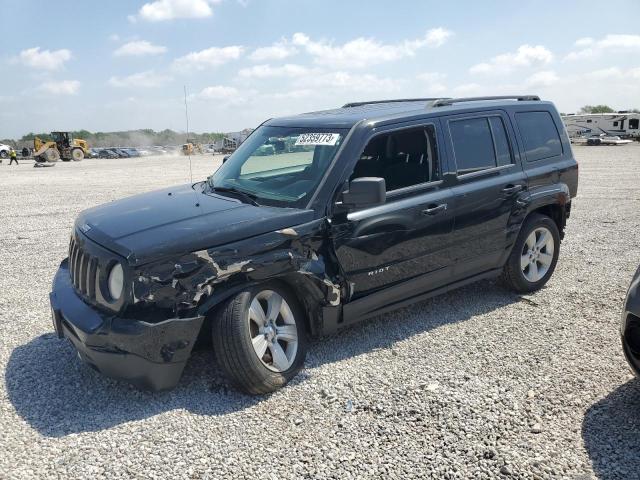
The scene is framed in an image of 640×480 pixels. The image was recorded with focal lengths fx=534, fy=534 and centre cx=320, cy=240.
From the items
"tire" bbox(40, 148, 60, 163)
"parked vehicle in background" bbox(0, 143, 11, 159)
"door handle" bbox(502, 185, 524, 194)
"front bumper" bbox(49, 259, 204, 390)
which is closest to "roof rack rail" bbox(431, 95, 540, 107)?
"door handle" bbox(502, 185, 524, 194)

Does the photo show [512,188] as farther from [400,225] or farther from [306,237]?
[306,237]

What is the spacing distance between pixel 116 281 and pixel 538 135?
14.2ft

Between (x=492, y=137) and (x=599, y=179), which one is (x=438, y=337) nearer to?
(x=492, y=137)

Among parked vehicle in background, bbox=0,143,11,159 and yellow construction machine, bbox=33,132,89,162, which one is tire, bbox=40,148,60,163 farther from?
parked vehicle in background, bbox=0,143,11,159

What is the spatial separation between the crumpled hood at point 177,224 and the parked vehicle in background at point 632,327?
207 centimetres

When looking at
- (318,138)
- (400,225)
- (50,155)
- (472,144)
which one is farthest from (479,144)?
(50,155)

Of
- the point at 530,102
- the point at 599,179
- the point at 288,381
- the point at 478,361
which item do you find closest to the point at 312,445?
the point at 288,381

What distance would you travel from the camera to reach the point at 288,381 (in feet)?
12.3

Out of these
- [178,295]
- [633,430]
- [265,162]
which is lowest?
[633,430]

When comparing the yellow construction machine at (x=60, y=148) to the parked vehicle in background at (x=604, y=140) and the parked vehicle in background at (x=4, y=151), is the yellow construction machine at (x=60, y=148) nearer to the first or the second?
the parked vehicle in background at (x=4, y=151)

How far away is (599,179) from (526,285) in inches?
556

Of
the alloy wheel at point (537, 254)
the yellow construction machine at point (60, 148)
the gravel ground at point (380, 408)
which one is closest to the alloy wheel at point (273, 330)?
the gravel ground at point (380, 408)

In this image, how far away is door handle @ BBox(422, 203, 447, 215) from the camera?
4336 mm

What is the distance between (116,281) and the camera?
334cm
